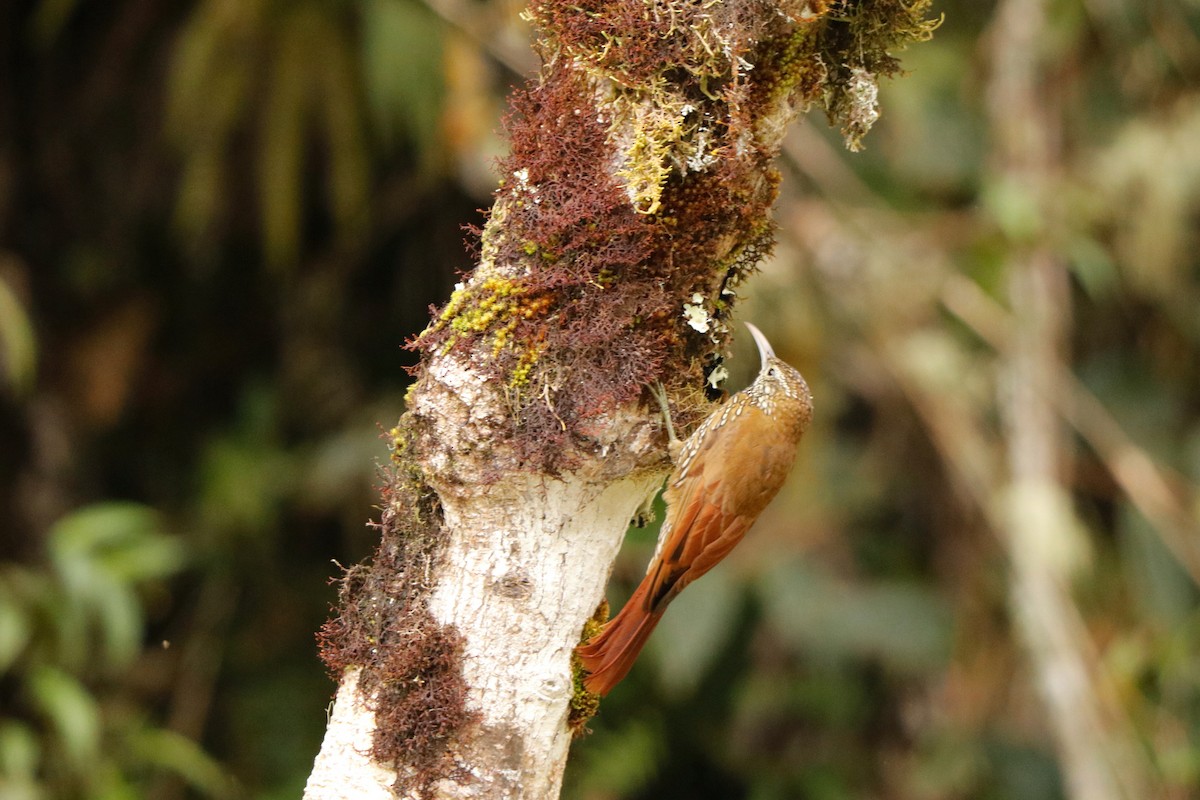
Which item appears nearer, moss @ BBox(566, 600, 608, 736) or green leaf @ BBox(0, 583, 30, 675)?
moss @ BBox(566, 600, 608, 736)

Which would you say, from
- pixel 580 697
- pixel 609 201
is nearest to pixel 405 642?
pixel 580 697

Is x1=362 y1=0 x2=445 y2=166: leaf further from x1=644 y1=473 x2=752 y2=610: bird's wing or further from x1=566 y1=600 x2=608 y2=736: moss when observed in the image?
x1=566 y1=600 x2=608 y2=736: moss

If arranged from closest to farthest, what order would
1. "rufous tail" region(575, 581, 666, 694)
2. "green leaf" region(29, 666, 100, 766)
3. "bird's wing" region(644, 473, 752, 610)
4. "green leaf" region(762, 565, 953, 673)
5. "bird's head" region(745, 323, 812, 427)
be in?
"rufous tail" region(575, 581, 666, 694)
"bird's wing" region(644, 473, 752, 610)
"bird's head" region(745, 323, 812, 427)
"green leaf" region(29, 666, 100, 766)
"green leaf" region(762, 565, 953, 673)

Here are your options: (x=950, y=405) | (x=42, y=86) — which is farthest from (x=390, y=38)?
(x=950, y=405)

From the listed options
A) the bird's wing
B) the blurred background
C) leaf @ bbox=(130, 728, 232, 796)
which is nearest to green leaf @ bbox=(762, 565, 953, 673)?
the blurred background

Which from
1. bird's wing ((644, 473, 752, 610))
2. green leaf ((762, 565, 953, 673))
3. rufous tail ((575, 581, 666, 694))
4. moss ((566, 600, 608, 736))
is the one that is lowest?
moss ((566, 600, 608, 736))

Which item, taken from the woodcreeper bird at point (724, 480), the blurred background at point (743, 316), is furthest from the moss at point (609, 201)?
the blurred background at point (743, 316)

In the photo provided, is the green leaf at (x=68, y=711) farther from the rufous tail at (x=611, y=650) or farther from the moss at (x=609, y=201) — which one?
the moss at (x=609, y=201)

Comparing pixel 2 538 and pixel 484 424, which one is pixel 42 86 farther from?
pixel 484 424
